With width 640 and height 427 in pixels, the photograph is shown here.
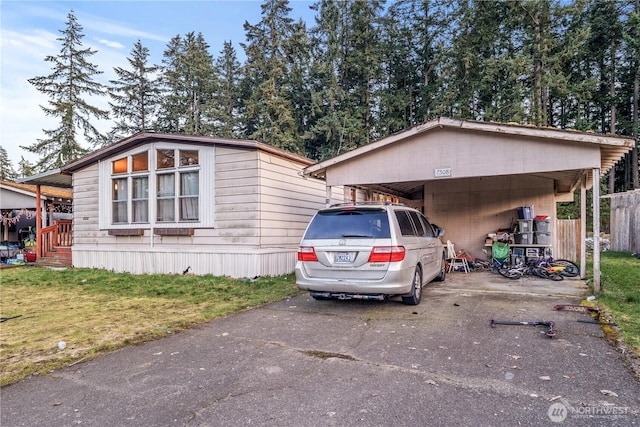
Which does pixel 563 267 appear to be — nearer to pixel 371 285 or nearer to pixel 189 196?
pixel 371 285

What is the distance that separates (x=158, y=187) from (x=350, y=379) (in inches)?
361

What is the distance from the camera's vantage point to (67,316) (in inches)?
234

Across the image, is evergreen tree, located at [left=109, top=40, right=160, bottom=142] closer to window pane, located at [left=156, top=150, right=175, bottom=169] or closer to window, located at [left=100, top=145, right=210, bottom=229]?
window, located at [left=100, top=145, right=210, bottom=229]

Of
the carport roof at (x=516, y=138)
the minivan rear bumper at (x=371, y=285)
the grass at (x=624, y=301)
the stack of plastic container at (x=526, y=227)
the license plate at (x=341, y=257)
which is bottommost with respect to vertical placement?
the grass at (x=624, y=301)

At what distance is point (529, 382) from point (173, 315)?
4.99m

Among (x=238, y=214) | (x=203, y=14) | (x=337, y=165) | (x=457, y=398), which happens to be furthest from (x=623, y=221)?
(x=203, y=14)

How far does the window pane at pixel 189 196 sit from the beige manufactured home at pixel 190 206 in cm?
3

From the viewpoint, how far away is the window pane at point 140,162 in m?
10.9

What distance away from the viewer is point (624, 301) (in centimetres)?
617

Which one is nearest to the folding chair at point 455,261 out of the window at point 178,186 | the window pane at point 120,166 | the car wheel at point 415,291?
the car wheel at point 415,291

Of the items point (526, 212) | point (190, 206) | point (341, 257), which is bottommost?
point (341, 257)

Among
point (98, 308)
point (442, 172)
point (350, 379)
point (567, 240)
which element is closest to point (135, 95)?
Answer: point (98, 308)

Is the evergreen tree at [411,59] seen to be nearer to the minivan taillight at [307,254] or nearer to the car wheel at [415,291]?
the car wheel at [415,291]

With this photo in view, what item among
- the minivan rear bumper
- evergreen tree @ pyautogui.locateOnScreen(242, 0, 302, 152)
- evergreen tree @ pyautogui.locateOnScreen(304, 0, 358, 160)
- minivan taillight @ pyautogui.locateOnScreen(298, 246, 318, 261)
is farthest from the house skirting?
evergreen tree @ pyautogui.locateOnScreen(304, 0, 358, 160)
